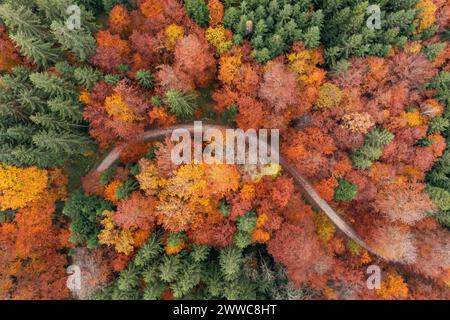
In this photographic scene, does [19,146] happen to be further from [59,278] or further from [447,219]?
[447,219]

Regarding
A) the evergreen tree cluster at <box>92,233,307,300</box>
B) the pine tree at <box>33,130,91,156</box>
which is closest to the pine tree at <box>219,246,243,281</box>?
the evergreen tree cluster at <box>92,233,307,300</box>

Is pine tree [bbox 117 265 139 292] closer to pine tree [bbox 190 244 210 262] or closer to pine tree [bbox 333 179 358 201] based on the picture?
pine tree [bbox 190 244 210 262]

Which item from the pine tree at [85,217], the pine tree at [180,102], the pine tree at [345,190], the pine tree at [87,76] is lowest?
the pine tree at [85,217]

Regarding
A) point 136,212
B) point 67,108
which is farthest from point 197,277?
point 67,108

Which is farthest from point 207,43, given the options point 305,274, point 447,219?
point 447,219

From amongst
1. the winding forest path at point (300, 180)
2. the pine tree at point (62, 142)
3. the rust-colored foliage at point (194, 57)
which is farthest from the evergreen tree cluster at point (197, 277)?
the rust-colored foliage at point (194, 57)

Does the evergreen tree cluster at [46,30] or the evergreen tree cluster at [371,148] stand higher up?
the evergreen tree cluster at [46,30]

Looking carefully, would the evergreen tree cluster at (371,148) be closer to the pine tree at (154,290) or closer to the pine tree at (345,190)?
the pine tree at (345,190)

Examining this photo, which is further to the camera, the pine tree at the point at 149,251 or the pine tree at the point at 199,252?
the pine tree at the point at 199,252
